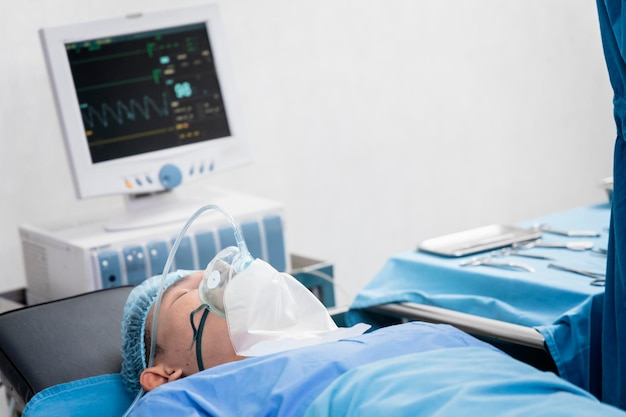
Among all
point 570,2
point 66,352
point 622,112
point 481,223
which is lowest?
point 481,223

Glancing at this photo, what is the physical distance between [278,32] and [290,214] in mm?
639

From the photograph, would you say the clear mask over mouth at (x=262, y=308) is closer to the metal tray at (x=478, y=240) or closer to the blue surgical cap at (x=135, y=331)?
the blue surgical cap at (x=135, y=331)

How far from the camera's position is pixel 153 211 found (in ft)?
8.11

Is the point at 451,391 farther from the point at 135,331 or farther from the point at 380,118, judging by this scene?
the point at 380,118

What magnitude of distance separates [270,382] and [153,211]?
1.15m

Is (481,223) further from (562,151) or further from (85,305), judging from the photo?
(85,305)

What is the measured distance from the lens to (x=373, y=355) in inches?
56.8

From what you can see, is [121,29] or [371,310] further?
[121,29]

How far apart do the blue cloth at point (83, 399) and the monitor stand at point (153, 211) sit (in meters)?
0.71

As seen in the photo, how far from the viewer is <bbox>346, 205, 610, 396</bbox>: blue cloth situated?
1812 mm

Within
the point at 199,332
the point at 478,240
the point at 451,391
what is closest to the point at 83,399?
the point at 199,332

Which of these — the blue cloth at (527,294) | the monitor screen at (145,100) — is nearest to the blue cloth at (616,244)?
the blue cloth at (527,294)

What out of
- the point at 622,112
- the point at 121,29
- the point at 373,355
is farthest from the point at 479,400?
the point at 121,29

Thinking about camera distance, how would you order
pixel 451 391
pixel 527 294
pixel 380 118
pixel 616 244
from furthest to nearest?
pixel 380 118, pixel 527 294, pixel 616 244, pixel 451 391
